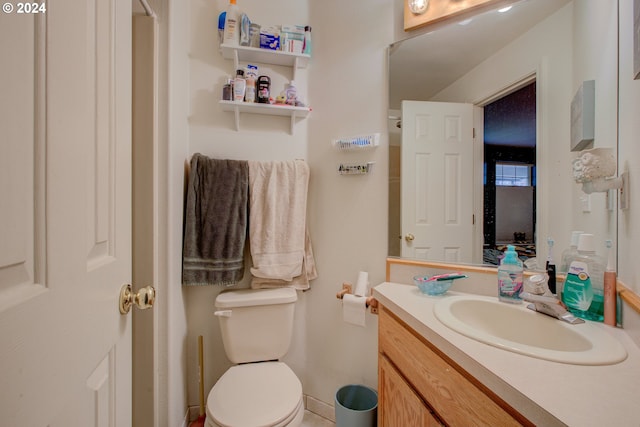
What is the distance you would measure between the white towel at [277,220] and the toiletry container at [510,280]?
36.5 inches

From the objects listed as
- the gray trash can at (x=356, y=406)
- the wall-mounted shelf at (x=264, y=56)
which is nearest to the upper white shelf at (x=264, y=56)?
the wall-mounted shelf at (x=264, y=56)

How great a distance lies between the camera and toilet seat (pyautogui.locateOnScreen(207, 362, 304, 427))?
1.00 meters

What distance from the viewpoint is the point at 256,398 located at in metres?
1.09

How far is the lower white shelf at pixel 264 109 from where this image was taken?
147 cm

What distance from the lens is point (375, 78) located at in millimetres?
1432

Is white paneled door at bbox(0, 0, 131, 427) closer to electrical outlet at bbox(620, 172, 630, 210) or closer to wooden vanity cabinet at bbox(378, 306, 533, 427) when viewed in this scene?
wooden vanity cabinet at bbox(378, 306, 533, 427)

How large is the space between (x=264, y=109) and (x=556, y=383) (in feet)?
5.10

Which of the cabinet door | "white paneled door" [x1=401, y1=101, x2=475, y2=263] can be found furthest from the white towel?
the cabinet door

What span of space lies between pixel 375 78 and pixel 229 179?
0.93 metres

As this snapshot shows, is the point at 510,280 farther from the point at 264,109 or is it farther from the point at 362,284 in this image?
the point at 264,109

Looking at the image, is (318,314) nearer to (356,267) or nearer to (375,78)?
(356,267)

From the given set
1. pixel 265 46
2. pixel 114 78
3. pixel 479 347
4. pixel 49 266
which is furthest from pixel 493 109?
pixel 49 266

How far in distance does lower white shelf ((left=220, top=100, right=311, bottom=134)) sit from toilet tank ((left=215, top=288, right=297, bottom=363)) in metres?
0.94

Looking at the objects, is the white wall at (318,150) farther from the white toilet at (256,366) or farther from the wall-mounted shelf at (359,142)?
the white toilet at (256,366)
